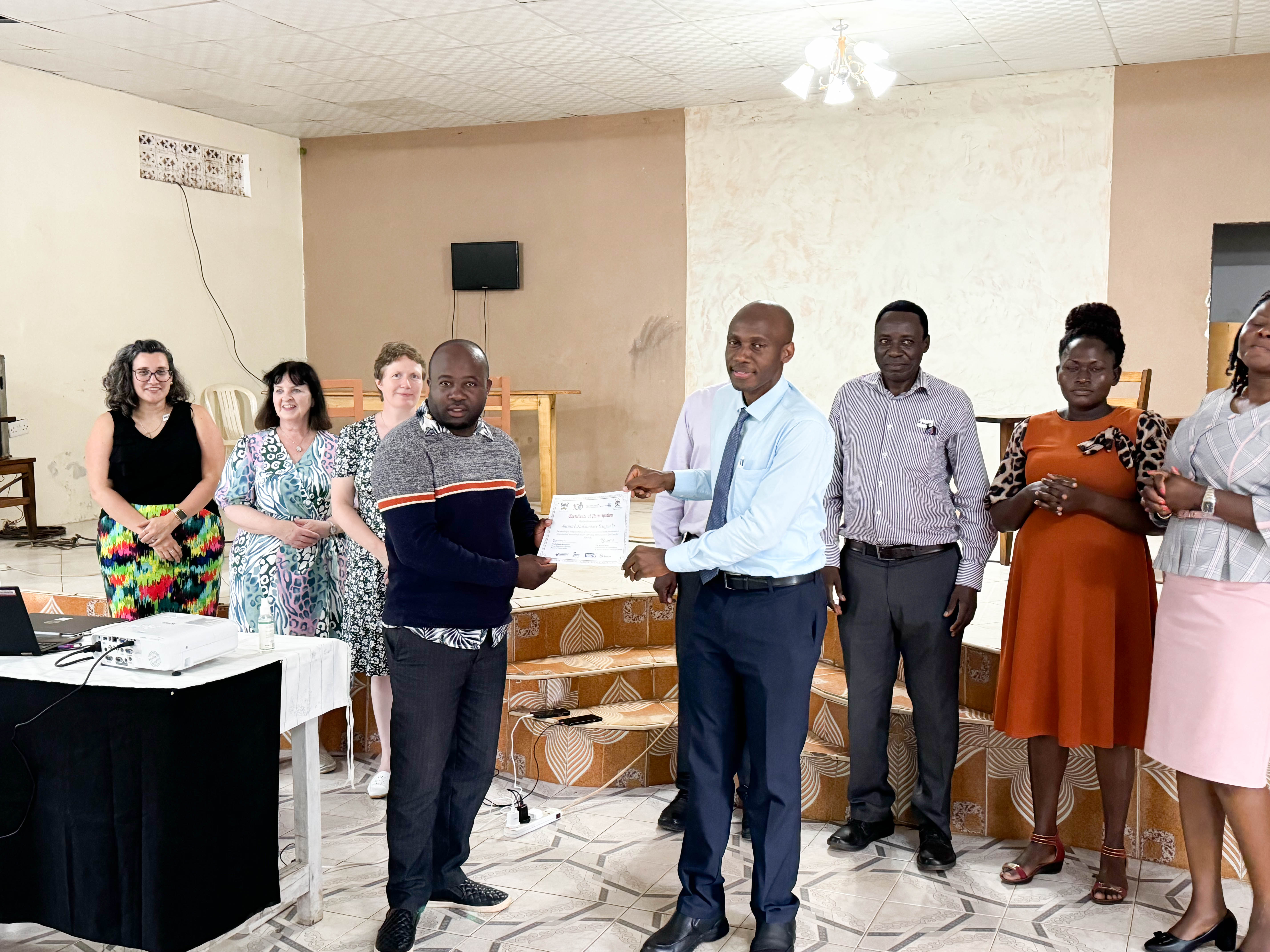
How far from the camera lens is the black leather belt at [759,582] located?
2475 mm

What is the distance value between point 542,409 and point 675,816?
3.99 metres

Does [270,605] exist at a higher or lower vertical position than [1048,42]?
lower

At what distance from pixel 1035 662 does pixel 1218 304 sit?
5076 mm

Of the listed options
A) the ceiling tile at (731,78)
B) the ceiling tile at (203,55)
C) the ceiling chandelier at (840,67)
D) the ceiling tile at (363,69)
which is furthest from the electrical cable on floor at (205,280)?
the ceiling chandelier at (840,67)

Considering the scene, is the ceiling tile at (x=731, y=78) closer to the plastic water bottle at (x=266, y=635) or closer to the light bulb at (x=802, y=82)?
the light bulb at (x=802, y=82)

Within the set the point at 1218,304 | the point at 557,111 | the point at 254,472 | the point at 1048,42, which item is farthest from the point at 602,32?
the point at 1218,304

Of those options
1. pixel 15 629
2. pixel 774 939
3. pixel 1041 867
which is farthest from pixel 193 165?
pixel 1041 867

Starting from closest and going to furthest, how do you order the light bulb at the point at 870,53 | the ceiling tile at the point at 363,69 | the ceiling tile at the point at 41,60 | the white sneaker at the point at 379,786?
the white sneaker at the point at 379,786
the light bulb at the point at 870,53
the ceiling tile at the point at 41,60
the ceiling tile at the point at 363,69

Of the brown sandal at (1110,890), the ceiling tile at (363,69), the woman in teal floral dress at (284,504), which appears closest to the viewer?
the brown sandal at (1110,890)

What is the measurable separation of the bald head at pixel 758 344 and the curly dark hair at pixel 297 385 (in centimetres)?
166

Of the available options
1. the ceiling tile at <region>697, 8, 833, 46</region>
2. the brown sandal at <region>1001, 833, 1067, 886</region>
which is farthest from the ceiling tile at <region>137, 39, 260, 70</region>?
the brown sandal at <region>1001, 833, 1067, 886</region>

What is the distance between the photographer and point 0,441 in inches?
260

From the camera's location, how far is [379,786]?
12.0 feet

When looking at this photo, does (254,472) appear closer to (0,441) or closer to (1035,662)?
(1035,662)
